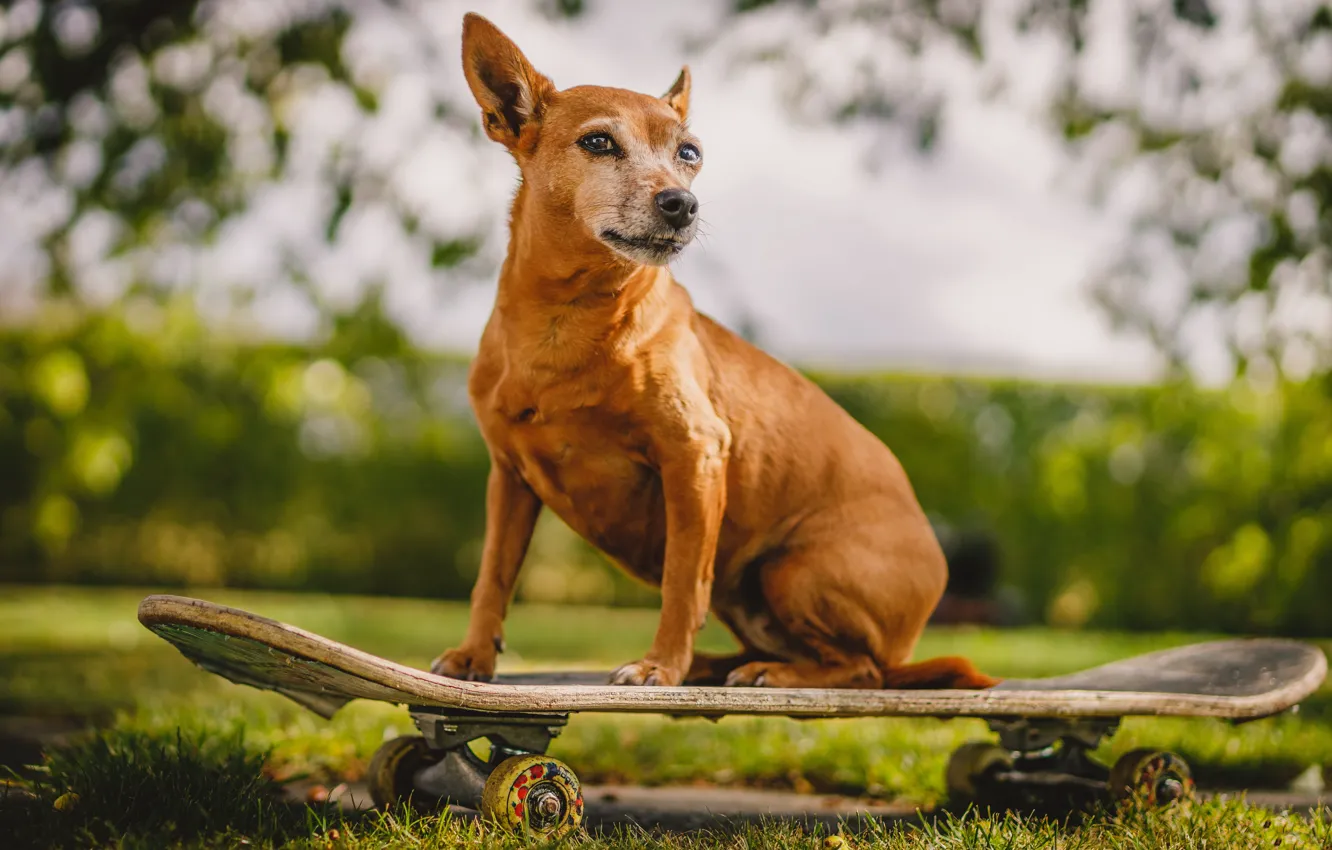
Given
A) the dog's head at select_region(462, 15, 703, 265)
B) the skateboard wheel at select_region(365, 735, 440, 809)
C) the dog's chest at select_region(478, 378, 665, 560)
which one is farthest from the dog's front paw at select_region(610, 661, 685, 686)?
the dog's head at select_region(462, 15, 703, 265)

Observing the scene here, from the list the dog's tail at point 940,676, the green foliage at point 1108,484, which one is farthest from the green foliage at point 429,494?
the dog's tail at point 940,676

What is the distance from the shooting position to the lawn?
9.41 ft

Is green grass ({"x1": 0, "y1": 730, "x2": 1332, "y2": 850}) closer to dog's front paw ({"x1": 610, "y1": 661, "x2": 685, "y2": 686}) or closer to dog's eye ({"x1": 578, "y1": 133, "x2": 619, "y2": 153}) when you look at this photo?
dog's front paw ({"x1": 610, "y1": 661, "x2": 685, "y2": 686})

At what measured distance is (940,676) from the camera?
3.40 m

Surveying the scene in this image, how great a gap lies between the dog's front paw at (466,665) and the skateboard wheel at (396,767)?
353mm

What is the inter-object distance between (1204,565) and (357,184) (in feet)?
25.8

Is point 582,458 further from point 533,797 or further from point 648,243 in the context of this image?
point 533,797

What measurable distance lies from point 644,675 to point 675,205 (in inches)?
45.8

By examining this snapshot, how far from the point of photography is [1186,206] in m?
7.88

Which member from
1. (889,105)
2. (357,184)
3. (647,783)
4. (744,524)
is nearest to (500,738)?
(744,524)

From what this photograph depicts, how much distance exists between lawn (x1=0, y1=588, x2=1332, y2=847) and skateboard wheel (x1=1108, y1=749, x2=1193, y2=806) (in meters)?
0.17

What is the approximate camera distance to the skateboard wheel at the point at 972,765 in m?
3.71

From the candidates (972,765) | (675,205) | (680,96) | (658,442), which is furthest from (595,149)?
(972,765)

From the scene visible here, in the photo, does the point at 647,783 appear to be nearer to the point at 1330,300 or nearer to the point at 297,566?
the point at 1330,300
